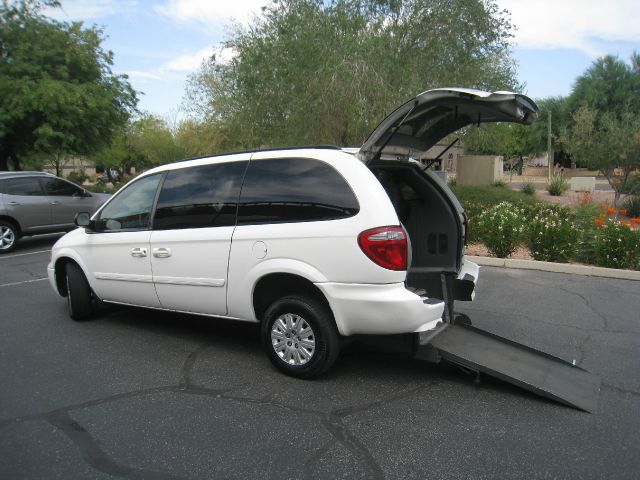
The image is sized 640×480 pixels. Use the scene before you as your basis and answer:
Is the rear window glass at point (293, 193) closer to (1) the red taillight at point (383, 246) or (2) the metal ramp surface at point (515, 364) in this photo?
(1) the red taillight at point (383, 246)

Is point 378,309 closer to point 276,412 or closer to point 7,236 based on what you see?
point 276,412

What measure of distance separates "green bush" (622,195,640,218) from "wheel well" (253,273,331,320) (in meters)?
15.9

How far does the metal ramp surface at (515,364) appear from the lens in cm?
392

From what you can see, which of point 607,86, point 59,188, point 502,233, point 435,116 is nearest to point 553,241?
point 502,233

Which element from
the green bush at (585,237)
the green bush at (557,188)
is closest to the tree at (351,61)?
the green bush at (585,237)

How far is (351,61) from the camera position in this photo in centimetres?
1330

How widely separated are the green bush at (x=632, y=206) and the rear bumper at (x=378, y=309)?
15.7 m

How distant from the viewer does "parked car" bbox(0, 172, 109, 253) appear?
38.4ft

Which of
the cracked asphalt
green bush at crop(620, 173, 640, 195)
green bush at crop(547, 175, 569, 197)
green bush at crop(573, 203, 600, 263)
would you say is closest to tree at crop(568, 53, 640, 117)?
green bush at crop(547, 175, 569, 197)

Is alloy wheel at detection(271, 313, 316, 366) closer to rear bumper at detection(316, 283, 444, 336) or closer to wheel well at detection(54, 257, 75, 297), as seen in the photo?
rear bumper at detection(316, 283, 444, 336)

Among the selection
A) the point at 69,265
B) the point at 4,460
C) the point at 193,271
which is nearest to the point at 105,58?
the point at 69,265

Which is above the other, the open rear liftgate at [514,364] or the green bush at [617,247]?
the green bush at [617,247]

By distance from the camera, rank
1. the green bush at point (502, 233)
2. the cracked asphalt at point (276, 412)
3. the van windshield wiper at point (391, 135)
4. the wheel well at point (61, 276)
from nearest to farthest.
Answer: the cracked asphalt at point (276, 412)
the van windshield wiper at point (391, 135)
the wheel well at point (61, 276)
the green bush at point (502, 233)

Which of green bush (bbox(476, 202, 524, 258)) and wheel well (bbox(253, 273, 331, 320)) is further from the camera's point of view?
green bush (bbox(476, 202, 524, 258))
